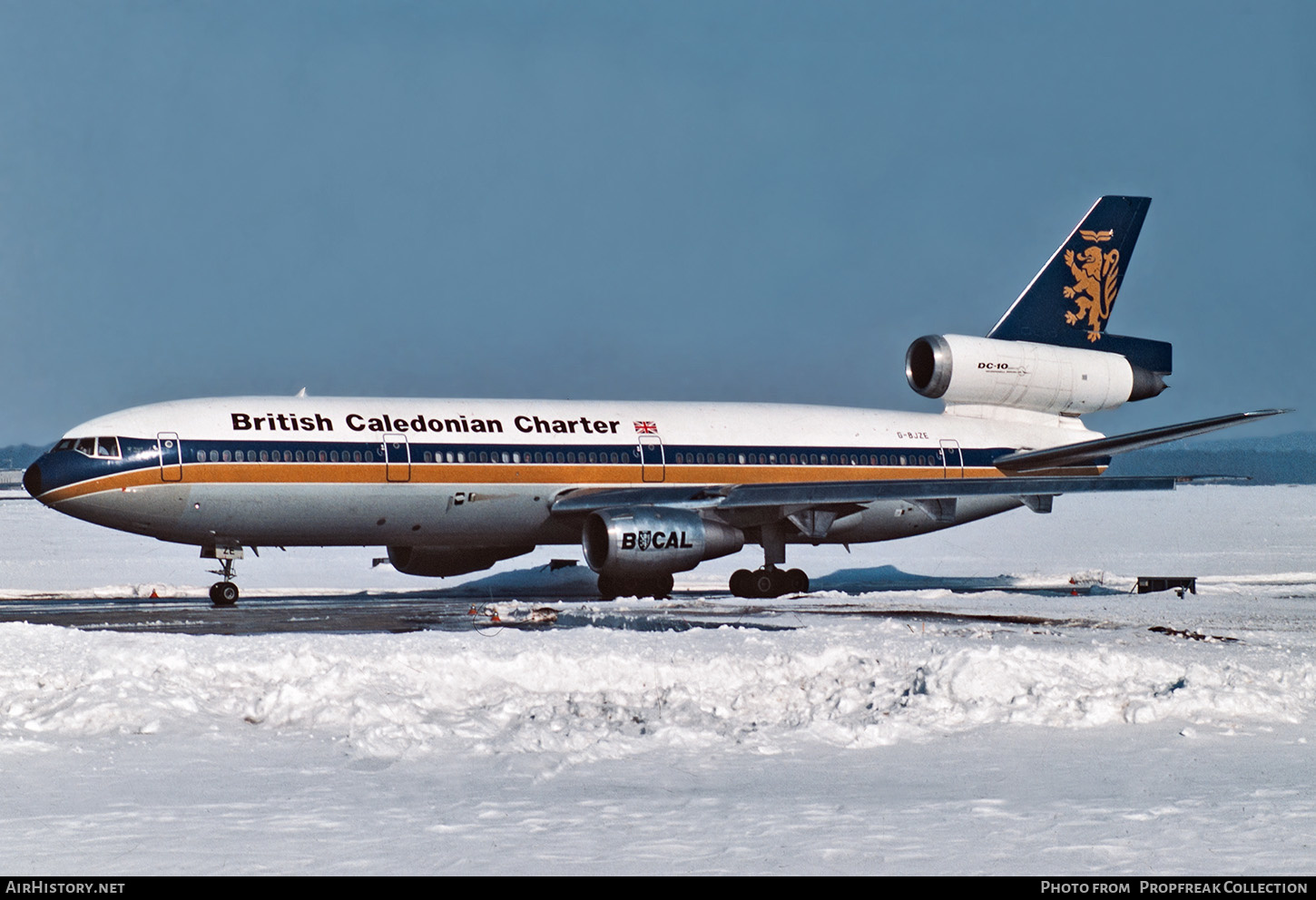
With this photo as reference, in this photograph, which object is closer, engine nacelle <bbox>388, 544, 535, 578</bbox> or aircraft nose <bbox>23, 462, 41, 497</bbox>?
aircraft nose <bbox>23, 462, 41, 497</bbox>

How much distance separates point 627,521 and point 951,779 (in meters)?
17.1

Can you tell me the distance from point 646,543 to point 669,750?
15480 millimetres

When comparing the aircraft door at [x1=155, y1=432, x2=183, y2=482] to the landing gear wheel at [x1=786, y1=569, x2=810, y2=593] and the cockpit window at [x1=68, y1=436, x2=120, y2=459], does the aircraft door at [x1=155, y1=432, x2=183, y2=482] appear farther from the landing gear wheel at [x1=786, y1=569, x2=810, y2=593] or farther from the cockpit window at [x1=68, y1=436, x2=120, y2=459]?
the landing gear wheel at [x1=786, y1=569, x2=810, y2=593]

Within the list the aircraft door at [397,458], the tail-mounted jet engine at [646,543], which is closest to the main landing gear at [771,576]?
the tail-mounted jet engine at [646,543]

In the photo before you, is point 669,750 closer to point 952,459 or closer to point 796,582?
point 796,582

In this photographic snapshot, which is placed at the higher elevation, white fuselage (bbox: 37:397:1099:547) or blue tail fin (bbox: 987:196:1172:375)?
blue tail fin (bbox: 987:196:1172:375)

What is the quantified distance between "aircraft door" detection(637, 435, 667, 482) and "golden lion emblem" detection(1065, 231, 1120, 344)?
39.6 feet

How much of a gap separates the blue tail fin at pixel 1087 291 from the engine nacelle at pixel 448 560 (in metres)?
13.9

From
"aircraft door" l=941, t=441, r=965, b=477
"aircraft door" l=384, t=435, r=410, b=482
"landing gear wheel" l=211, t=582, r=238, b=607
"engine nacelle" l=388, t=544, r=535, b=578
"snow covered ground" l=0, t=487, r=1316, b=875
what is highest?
"aircraft door" l=384, t=435, r=410, b=482

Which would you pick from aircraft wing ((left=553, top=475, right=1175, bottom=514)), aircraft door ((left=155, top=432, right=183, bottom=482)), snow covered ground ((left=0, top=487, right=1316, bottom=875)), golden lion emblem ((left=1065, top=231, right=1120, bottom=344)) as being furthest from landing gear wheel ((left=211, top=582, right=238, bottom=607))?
golden lion emblem ((left=1065, top=231, right=1120, bottom=344))

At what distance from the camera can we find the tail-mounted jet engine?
28.1m

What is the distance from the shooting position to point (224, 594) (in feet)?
88.4

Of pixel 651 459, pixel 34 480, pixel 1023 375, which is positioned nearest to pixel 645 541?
pixel 651 459
